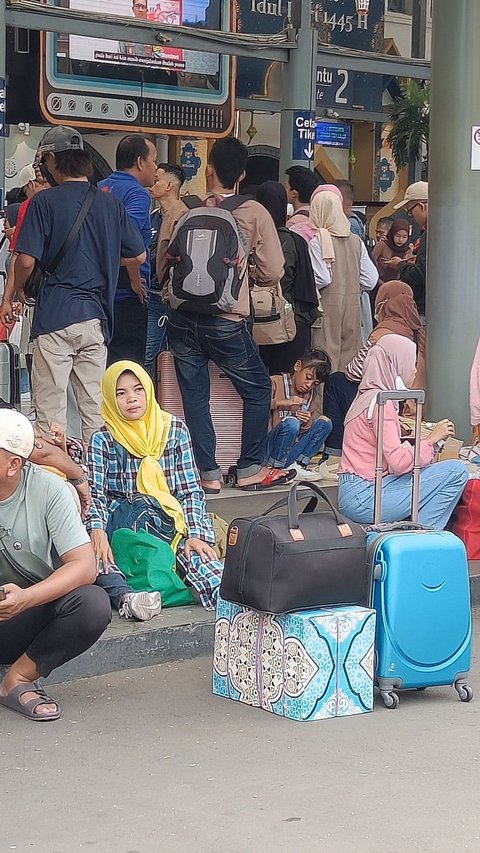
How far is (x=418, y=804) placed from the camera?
3.98 metres

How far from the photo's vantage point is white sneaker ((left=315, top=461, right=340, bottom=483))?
352 inches

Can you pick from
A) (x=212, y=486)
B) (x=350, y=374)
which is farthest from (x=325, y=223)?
(x=212, y=486)

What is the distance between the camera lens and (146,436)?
5.80m

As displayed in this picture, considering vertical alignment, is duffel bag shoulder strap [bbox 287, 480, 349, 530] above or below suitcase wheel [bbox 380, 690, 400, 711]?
above

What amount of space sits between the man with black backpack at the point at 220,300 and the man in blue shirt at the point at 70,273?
0.49 m

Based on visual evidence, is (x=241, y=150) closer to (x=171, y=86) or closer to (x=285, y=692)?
(x=285, y=692)

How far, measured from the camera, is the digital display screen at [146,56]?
45.6ft

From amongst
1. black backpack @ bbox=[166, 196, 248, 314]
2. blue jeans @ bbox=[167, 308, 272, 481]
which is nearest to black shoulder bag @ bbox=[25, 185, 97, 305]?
black backpack @ bbox=[166, 196, 248, 314]

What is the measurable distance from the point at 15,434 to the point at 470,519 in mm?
2783

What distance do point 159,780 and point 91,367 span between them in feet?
11.4

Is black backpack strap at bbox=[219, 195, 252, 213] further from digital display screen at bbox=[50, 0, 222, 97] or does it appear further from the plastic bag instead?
digital display screen at bbox=[50, 0, 222, 97]

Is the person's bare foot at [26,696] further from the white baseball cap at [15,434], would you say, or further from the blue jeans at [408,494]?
the blue jeans at [408,494]

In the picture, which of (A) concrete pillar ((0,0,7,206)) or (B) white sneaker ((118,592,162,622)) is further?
(A) concrete pillar ((0,0,7,206))

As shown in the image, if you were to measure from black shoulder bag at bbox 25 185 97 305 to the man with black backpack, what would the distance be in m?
0.83
